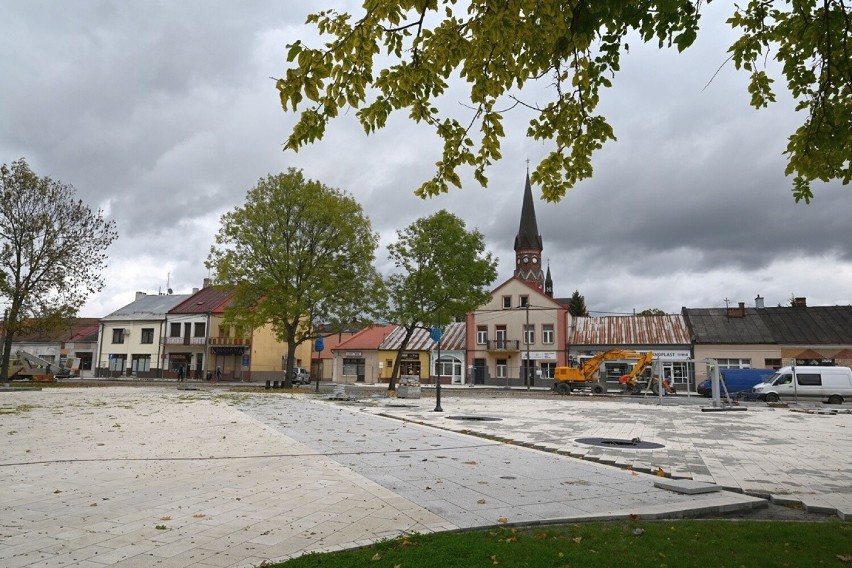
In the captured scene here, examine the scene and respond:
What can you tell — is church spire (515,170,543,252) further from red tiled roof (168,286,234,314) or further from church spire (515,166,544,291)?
red tiled roof (168,286,234,314)

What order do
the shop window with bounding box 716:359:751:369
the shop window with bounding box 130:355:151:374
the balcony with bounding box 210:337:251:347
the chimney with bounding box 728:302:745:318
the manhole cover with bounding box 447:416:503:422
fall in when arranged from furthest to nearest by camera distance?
the shop window with bounding box 130:355:151:374, the balcony with bounding box 210:337:251:347, the chimney with bounding box 728:302:745:318, the shop window with bounding box 716:359:751:369, the manhole cover with bounding box 447:416:503:422

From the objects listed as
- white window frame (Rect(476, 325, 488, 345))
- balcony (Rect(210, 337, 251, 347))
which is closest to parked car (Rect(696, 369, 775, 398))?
white window frame (Rect(476, 325, 488, 345))

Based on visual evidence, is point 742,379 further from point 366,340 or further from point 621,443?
point 366,340

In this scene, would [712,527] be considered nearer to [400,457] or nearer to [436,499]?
[436,499]

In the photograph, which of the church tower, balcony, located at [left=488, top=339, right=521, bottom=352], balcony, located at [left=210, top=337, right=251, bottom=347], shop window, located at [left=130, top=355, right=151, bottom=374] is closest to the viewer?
balcony, located at [left=488, top=339, right=521, bottom=352]

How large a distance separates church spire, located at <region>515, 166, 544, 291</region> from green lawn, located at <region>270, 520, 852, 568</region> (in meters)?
69.2

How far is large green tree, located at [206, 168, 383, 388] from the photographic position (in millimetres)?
33406

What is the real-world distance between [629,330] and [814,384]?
22.1 m

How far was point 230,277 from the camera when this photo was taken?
33.1 metres

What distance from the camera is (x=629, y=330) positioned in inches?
2078

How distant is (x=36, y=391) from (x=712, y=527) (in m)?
32.3

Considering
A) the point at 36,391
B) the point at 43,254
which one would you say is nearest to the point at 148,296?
the point at 43,254

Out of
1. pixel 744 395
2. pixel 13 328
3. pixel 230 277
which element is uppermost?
pixel 230 277

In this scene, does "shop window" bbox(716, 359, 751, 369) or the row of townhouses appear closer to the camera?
"shop window" bbox(716, 359, 751, 369)
